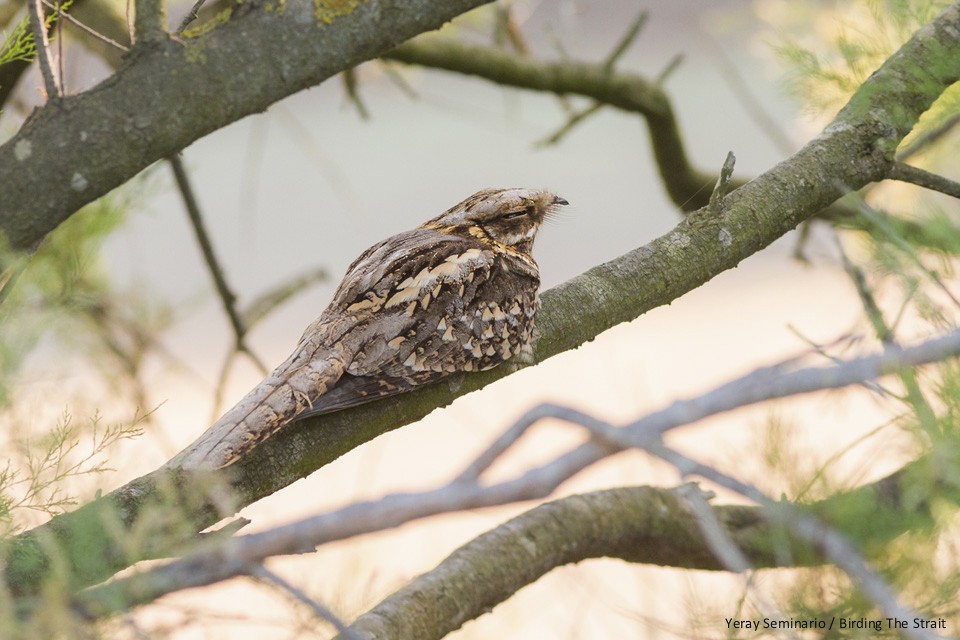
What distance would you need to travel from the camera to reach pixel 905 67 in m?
1.65

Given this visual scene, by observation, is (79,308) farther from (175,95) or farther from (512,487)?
(512,487)

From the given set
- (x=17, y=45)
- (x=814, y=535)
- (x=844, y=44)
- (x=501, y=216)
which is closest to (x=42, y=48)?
(x=17, y=45)

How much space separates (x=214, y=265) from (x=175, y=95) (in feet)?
2.64

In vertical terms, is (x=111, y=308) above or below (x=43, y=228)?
above

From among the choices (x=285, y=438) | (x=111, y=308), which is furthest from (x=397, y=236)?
(x=111, y=308)

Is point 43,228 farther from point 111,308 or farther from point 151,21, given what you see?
point 111,308

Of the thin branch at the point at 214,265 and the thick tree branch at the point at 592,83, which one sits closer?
the thin branch at the point at 214,265

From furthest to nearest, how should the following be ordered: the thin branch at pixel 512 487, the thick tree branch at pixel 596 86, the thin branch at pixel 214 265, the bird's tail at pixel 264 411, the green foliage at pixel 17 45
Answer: the thick tree branch at pixel 596 86 < the thin branch at pixel 214 265 < the green foliage at pixel 17 45 < the bird's tail at pixel 264 411 < the thin branch at pixel 512 487

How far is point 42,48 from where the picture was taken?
4.34 feet

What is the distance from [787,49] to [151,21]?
1.29m

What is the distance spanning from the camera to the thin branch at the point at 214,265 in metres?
2.08

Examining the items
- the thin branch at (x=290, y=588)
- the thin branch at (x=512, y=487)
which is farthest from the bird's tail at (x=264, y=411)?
the thin branch at (x=290, y=588)

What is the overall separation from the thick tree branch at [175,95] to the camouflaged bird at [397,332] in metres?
0.32

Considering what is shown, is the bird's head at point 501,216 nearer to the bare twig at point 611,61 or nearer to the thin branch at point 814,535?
the bare twig at point 611,61
